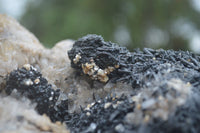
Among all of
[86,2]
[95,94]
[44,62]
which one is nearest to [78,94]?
[95,94]

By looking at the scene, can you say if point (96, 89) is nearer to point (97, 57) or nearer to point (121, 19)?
point (97, 57)

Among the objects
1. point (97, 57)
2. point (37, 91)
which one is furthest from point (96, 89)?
point (37, 91)

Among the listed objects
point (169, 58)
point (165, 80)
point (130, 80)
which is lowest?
point (165, 80)

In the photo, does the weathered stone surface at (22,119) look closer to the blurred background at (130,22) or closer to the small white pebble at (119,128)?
the small white pebble at (119,128)

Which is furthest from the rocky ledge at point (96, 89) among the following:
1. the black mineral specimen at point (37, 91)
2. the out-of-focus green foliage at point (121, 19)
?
the out-of-focus green foliage at point (121, 19)

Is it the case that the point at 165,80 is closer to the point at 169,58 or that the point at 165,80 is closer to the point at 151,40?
the point at 169,58

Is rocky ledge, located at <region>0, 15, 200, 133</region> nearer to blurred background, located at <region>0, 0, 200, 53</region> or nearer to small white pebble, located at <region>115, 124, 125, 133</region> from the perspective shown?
small white pebble, located at <region>115, 124, 125, 133</region>

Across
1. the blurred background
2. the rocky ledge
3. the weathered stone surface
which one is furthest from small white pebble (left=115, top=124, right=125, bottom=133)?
the blurred background
